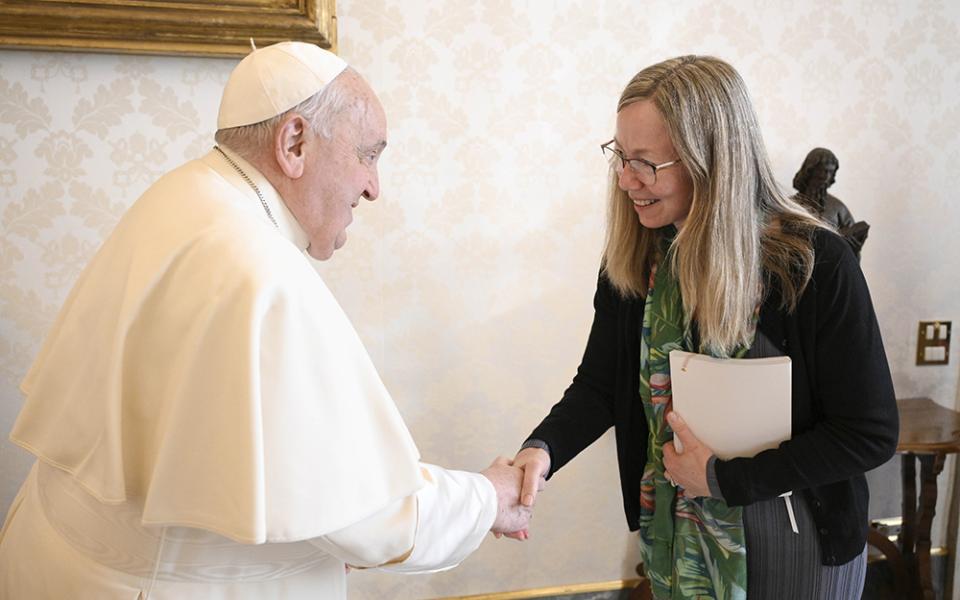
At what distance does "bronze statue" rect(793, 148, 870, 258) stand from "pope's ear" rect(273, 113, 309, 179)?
176 cm

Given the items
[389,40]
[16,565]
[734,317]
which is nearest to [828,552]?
[734,317]

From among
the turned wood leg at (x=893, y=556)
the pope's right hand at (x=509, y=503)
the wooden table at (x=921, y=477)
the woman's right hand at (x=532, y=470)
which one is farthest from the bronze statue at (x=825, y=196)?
the pope's right hand at (x=509, y=503)

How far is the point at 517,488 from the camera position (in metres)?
1.73

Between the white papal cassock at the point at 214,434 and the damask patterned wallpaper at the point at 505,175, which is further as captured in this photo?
the damask patterned wallpaper at the point at 505,175

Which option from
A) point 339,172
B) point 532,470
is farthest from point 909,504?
point 339,172

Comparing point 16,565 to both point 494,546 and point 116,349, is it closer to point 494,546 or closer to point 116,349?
point 116,349

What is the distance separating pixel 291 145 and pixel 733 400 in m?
0.93

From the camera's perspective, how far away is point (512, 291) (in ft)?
9.14

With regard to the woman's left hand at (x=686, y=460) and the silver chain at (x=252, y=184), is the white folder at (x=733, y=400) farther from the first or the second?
the silver chain at (x=252, y=184)

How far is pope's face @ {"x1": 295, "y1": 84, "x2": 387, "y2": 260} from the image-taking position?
58.0 inches

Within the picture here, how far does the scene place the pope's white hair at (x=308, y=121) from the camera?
1456mm

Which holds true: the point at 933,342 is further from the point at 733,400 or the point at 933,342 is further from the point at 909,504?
the point at 733,400

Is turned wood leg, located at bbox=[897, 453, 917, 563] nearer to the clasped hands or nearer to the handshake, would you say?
the clasped hands

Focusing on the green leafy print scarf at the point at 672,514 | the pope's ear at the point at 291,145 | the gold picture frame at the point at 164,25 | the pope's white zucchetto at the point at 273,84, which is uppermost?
the gold picture frame at the point at 164,25
